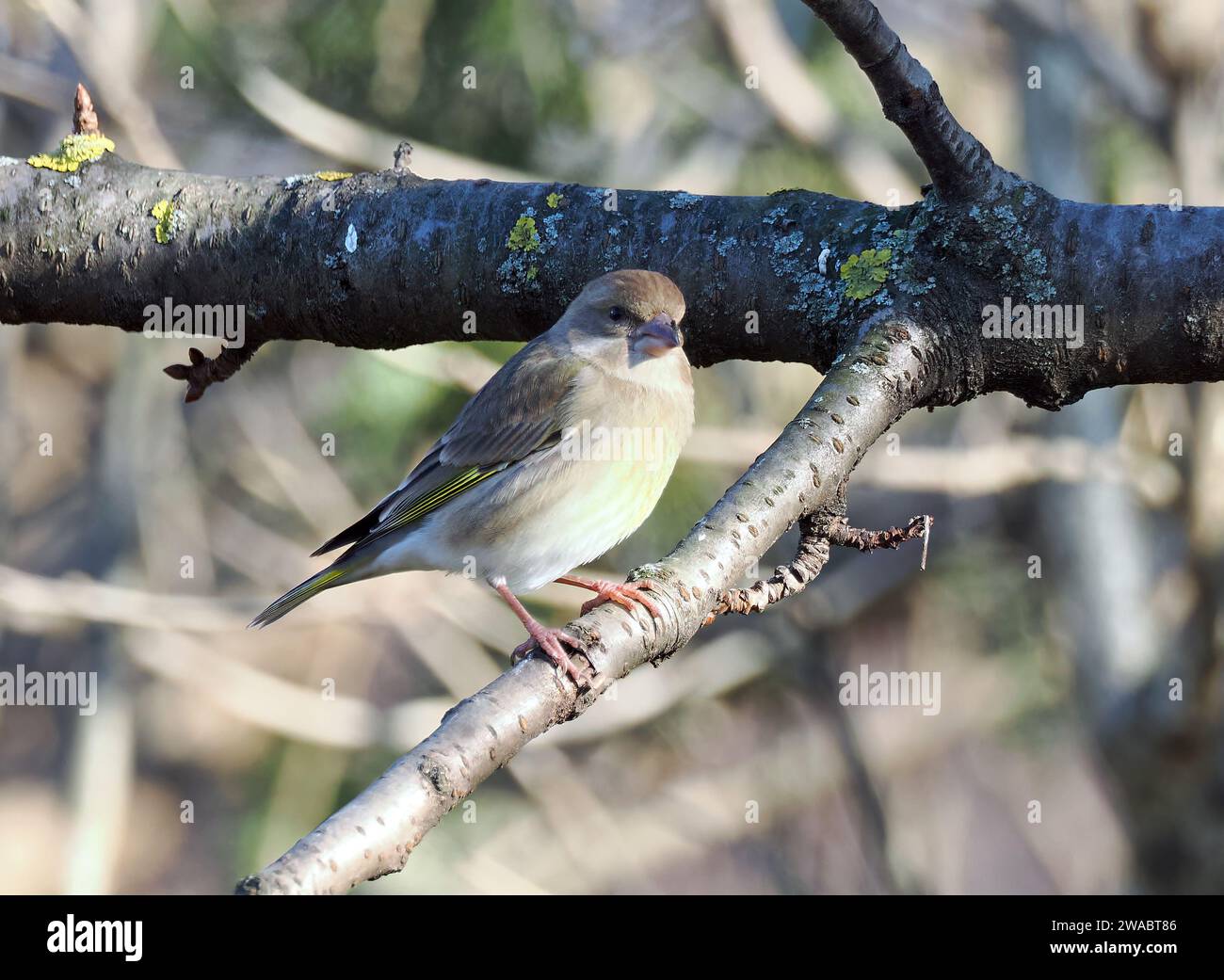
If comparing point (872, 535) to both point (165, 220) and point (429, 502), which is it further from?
point (165, 220)

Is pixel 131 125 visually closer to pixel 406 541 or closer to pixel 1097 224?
pixel 406 541

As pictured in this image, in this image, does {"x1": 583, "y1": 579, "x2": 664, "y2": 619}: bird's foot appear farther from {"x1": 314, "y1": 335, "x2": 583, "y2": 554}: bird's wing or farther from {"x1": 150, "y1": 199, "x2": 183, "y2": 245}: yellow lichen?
{"x1": 150, "y1": 199, "x2": 183, "y2": 245}: yellow lichen

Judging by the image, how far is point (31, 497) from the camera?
11742 mm

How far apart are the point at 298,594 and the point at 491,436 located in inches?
31.5

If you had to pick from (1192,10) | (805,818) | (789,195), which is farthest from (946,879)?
(789,195)

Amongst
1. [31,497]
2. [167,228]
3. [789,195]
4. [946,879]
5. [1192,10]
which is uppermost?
[1192,10]

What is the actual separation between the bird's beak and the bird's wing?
1.45ft

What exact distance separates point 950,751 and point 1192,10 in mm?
7026

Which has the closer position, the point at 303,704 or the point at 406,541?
the point at 406,541

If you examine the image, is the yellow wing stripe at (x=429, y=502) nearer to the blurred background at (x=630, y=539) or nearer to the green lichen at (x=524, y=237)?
the green lichen at (x=524, y=237)

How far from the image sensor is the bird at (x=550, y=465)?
3820mm

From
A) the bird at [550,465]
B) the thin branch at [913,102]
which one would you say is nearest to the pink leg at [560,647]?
the bird at [550,465]

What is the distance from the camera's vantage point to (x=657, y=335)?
356 cm

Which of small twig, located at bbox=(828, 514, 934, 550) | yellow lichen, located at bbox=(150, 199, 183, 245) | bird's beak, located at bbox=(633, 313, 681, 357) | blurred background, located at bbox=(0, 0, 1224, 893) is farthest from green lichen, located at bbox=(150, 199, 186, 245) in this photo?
blurred background, located at bbox=(0, 0, 1224, 893)
